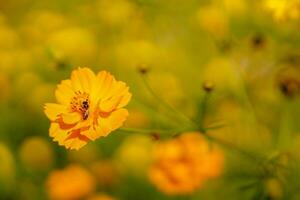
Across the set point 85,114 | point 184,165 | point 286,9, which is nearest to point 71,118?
point 85,114

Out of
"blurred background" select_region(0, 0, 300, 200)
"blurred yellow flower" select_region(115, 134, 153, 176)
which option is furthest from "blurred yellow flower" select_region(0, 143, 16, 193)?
"blurred yellow flower" select_region(115, 134, 153, 176)

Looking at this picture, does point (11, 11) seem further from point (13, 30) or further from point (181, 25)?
point (181, 25)

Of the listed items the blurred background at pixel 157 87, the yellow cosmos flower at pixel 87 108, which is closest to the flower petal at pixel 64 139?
the yellow cosmos flower at pixel 87 108

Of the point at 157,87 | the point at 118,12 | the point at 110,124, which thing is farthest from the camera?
the point at 118,12

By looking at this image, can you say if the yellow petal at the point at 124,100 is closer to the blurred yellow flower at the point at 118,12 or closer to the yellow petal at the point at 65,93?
the yellow petal at the point at 65,93

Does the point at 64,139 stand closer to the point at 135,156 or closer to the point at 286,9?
the point at 135,156

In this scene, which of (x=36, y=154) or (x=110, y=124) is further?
(x=36, y=154)

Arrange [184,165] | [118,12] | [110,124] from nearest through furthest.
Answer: [110,124] → [184,165] → [118,12]

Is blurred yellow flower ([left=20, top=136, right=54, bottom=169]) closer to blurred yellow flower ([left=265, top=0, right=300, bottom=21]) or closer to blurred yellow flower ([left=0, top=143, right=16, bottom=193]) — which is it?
blurred yellow flower ([left=0, top=143, right=16, bottom=193])
